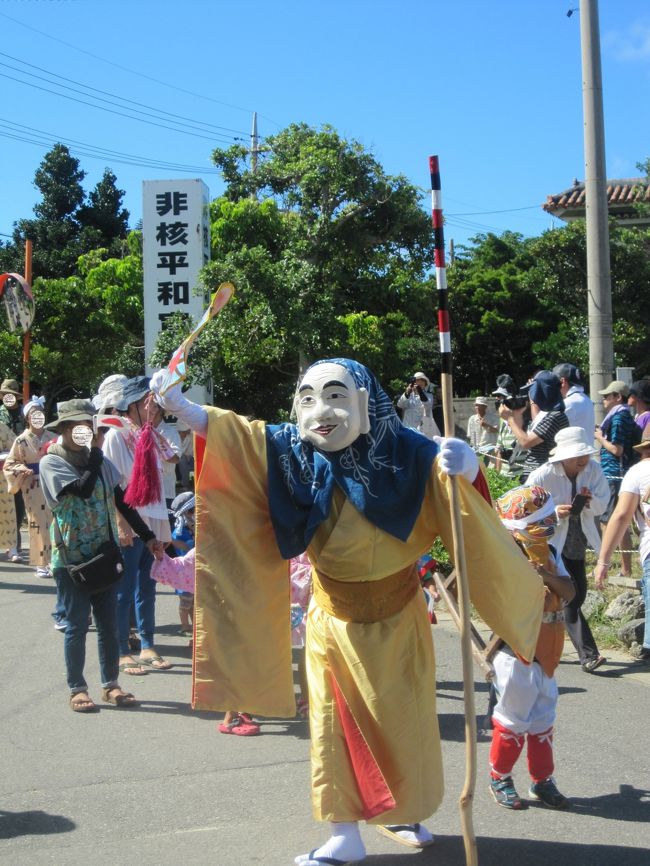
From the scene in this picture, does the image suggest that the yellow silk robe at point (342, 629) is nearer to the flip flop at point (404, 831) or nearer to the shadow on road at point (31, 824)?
the flip flop at point (404, 831)

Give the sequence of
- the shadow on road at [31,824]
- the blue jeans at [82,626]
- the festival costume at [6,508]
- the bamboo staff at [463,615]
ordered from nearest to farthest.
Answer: the bamboo staff at [463,615] → the shadow on road at [31,824] → the blue jeans at [82,626] → the festival costume at [6,508]

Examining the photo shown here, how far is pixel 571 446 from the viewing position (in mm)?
5930

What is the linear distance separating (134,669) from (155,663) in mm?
186

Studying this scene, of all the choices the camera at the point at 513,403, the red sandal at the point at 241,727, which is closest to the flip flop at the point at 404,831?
the red sandal at the point at 241,727

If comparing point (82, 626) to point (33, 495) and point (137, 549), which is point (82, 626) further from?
point (33, 495)

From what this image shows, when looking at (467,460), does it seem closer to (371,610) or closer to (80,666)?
(371,610)

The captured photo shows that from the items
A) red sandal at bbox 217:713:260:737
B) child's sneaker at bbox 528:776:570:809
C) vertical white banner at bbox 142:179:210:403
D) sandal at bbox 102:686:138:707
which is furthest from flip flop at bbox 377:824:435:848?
vertical white banner at bbox 142:179:210:403

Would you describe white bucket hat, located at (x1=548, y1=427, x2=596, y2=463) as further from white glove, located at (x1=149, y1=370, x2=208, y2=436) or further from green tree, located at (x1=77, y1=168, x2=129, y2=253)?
green tree, located at (x1=77, y1=168, x2=129, y2=253)

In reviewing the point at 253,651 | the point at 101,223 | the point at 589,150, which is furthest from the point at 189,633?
the point at 101,223

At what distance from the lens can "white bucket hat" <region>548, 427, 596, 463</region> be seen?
5.89 meters

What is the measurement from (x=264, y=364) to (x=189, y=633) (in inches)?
426

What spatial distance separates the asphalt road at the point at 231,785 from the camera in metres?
3.79

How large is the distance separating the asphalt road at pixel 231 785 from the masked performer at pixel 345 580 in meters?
0.40

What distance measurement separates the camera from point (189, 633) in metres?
7.60
